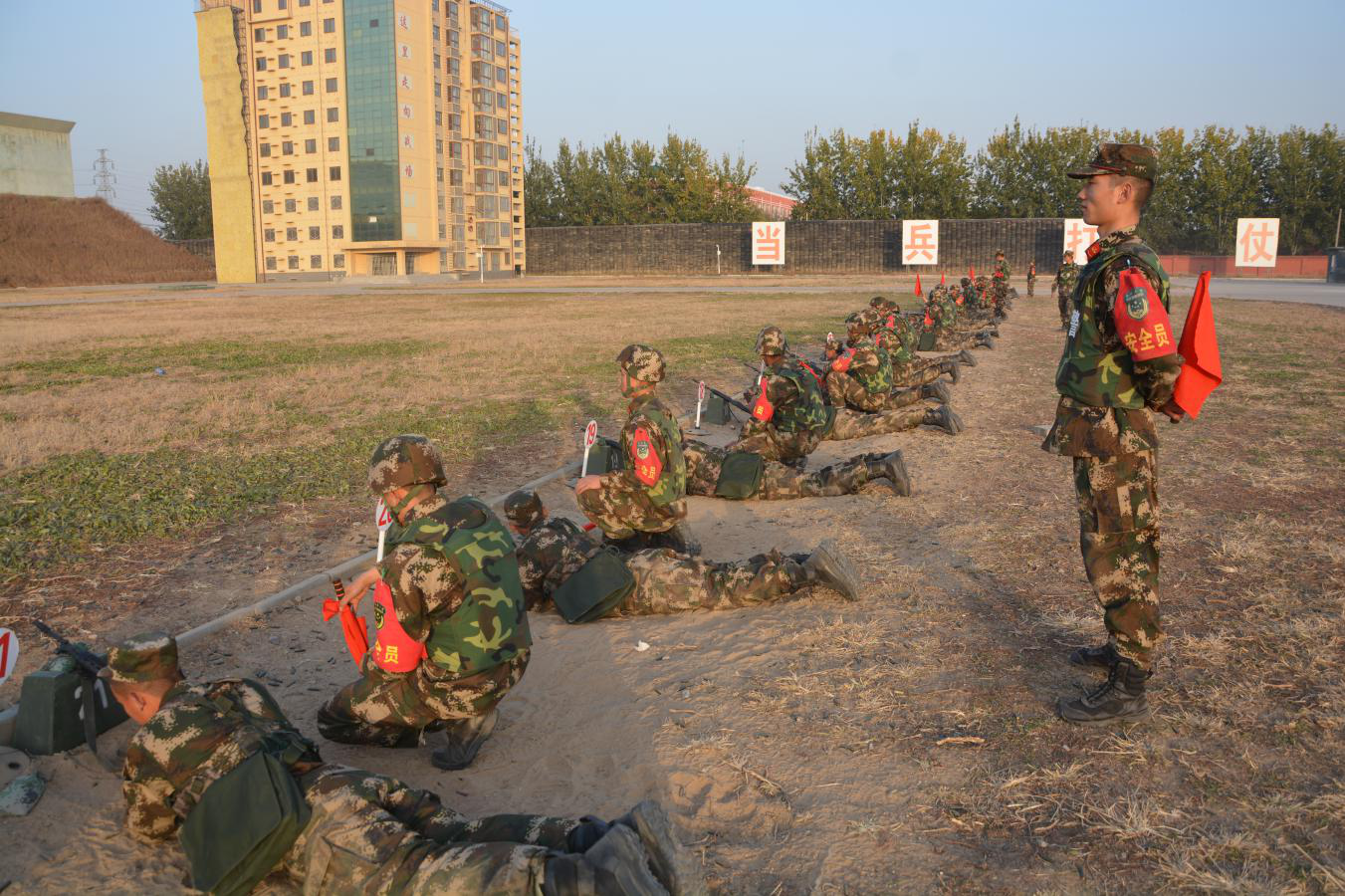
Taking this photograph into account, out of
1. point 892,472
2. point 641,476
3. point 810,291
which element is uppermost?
point 810,291

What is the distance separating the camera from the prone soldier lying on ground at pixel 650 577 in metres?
5.63

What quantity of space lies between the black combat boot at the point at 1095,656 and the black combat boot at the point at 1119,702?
230 mm

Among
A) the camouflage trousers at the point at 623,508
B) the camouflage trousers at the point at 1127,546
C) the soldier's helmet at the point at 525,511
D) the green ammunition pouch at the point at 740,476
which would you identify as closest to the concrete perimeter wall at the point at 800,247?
the green ammunition pouch at the point at 740,476

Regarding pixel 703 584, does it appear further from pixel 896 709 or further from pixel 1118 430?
pixel 1118 430

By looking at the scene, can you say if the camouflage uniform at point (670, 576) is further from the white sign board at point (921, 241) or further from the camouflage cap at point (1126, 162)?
the white sign board at point (921, 241)

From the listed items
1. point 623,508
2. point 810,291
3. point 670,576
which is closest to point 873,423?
point 623,508

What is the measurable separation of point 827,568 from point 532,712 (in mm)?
1948

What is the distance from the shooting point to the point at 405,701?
4098 mm

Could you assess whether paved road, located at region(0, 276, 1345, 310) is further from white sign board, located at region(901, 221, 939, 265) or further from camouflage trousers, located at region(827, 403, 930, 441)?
camouflage trousers, located at region(827, 403, 930, 441)

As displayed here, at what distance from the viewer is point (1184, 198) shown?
56.7 m

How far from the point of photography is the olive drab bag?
394 cm

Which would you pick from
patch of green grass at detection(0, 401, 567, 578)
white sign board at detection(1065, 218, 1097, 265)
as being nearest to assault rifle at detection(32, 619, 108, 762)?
patch of green grass at detection(0, 401, 567, 578)

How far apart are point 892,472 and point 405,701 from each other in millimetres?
5263

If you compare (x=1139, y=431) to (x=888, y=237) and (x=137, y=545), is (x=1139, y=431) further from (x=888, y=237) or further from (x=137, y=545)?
(x=888, y=237)
